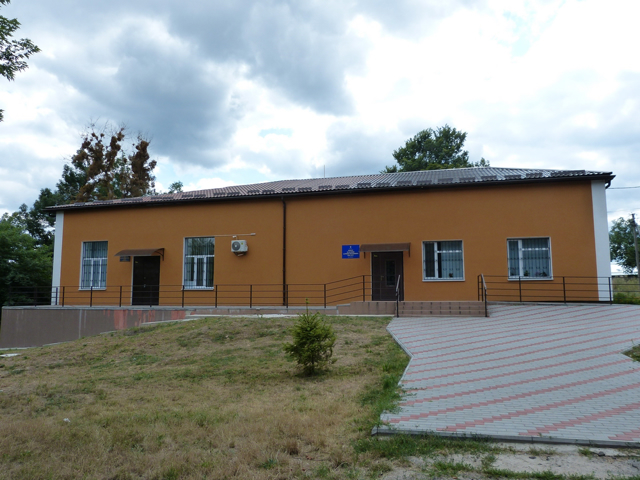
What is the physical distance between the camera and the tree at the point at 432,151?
40.0 meters

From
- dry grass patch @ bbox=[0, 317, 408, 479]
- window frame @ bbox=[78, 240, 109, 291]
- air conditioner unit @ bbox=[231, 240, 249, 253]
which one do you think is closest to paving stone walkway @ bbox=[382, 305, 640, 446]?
dry grass patch @ bbox=[0, 317, 408, 479]

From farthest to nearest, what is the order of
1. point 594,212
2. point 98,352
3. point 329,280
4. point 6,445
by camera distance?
1. point 329,280
2. point 594,212
3. point 98,352
4. point 6,445

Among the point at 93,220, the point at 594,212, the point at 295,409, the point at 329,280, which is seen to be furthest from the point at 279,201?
the point at 295,409

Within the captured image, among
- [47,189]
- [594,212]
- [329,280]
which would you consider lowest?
[329,280]

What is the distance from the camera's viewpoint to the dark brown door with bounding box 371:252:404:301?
16.7 m

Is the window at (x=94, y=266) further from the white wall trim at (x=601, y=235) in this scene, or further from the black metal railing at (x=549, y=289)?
the white wall trim at (x=601, y=235)

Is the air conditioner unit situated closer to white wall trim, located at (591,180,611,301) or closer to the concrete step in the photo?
the concrete step

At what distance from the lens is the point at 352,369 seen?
8094 millimetres

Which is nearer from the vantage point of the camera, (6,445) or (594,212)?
(6,445)

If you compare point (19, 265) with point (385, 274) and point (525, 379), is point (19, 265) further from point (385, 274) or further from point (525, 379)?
point (525, 379)

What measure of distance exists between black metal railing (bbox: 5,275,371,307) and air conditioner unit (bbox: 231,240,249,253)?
1305mm

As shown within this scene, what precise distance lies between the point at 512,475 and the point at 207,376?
550 centimetres

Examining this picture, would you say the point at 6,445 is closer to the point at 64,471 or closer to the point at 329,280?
the point at 64,471

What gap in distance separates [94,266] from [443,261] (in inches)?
534
